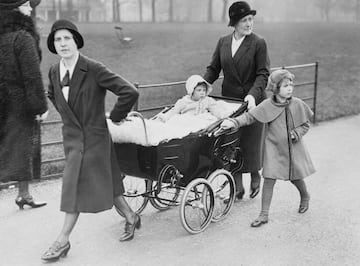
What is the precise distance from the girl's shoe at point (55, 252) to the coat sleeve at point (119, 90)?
1.02 m

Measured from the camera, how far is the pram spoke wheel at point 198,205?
491cm

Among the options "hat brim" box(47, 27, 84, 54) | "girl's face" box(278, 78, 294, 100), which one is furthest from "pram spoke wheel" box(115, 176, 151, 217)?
"girl's face" box(278, 78, 294, 100)

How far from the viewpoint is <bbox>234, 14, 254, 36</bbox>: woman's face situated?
5.66 meters

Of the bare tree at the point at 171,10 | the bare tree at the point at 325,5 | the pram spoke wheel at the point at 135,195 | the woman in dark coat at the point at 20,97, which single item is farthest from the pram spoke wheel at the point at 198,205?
the bare tree at the point at 325,5

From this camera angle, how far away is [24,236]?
16.8 feet

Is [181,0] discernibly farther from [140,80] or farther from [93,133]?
[93,133]

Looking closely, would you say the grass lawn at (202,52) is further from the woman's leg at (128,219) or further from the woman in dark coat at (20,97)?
the woman's leg at (128,219)

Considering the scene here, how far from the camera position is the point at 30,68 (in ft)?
17.4

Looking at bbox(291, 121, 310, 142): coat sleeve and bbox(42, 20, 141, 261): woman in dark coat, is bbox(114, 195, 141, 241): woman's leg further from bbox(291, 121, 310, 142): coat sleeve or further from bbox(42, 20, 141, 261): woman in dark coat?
bbox(291, 121, 310, 142): coat sleeve

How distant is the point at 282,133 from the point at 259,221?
0.78m

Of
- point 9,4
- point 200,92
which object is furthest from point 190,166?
point 9,4

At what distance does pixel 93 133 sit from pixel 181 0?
37.0 feet

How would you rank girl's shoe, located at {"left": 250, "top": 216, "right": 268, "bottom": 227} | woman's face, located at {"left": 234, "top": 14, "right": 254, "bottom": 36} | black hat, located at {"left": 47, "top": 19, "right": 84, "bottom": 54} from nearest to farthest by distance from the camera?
black hat, located at {"left": 47, "top": 19, "right": 84, "bottom": 54} < girl's shoe, located at {"left": 250, "top": 216, "right": 268, "bottom": 227} < woman's face, located at {"left": 234, "top": 14, "right": 254, "bottom": 36}

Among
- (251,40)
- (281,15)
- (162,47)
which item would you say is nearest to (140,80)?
(162,47)
